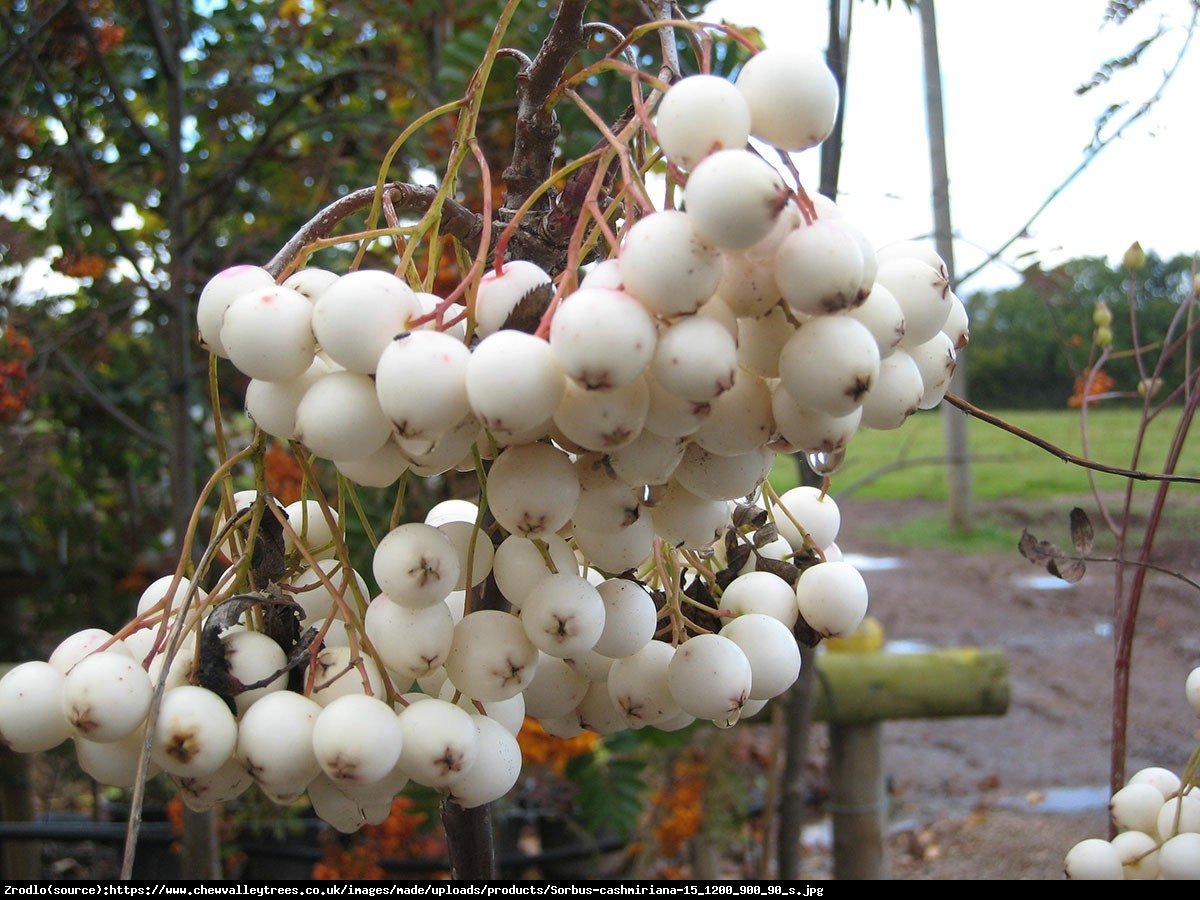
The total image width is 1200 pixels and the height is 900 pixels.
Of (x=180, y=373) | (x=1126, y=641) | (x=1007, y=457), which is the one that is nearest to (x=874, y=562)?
(x=1007, y=457)

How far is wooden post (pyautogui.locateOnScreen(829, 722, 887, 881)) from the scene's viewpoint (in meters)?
1.50

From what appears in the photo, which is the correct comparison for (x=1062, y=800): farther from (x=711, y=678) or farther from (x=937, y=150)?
(x=711, y=678)

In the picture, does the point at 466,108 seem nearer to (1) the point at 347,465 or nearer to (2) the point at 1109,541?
(1) the point at 347,465

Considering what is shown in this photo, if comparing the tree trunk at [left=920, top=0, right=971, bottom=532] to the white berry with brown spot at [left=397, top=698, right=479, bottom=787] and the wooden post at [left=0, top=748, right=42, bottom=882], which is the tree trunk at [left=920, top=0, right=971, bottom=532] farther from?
the wooden post at [left=0, top=748, right=42, bottom=882]

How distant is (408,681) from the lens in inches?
16.8

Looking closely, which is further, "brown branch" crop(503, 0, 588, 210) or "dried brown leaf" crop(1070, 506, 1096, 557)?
"dried brown leaf" crop(1070, 506, 1096, 557)

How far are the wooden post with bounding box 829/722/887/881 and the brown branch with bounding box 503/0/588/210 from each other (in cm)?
129

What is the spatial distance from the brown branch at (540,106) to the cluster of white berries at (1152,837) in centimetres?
45

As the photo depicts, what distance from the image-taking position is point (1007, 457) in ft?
3.79

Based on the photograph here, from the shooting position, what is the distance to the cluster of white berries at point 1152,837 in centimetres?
56

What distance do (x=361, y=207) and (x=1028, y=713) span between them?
2.85 m

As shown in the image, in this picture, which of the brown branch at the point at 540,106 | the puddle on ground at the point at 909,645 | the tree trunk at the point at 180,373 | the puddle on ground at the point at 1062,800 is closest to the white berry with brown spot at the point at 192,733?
the brown branch at the point at 540,106

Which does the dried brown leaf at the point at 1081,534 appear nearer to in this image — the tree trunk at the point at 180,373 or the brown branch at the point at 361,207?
the brown branch at the point at 361,207

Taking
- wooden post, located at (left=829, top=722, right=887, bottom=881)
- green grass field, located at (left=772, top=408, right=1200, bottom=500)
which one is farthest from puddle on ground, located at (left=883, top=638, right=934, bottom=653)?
wooden post, located at (left=829, top=722, right=887, bottom=881)
